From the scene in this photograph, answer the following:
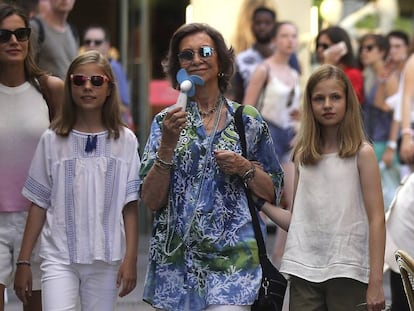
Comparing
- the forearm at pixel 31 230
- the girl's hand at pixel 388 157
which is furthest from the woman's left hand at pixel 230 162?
the girl's hand at pixel 388 157

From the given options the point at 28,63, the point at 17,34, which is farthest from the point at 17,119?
the point at 17,34

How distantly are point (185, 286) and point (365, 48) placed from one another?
7.06 m

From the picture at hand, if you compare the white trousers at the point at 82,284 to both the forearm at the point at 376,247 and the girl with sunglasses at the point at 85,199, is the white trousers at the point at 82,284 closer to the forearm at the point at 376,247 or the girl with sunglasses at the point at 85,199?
the girl with sunglasses at the point at 85,199

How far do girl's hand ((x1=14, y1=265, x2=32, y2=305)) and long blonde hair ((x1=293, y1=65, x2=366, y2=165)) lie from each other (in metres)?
1.38

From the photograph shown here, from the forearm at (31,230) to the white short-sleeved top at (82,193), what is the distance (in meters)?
0.03

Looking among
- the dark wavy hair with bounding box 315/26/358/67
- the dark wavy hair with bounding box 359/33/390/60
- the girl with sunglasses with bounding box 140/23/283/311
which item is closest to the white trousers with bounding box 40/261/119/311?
the girl with sunglasses with bounding box 140/23/283/311

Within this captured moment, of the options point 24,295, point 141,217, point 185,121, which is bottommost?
point 141,217

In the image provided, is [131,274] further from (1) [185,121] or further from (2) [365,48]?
(2) [365,48]

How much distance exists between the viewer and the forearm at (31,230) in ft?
18.0

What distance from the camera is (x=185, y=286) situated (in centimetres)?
500

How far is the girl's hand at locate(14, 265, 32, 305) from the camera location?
5.52 meters

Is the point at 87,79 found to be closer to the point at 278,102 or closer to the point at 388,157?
the point at 278,102

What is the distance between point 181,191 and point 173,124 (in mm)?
375

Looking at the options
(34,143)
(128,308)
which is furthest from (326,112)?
(128,308)
